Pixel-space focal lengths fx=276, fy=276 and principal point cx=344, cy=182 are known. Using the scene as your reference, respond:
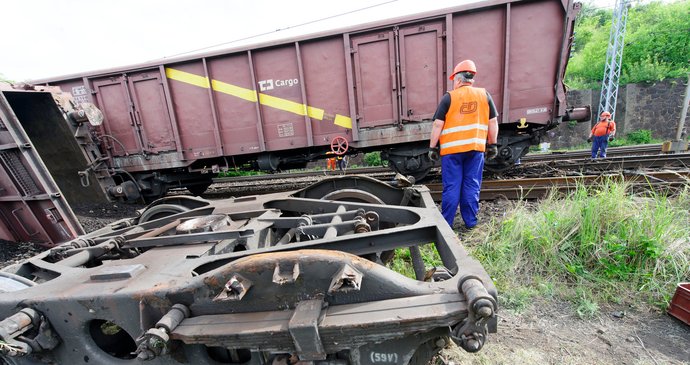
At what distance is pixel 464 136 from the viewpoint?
10.8 ft

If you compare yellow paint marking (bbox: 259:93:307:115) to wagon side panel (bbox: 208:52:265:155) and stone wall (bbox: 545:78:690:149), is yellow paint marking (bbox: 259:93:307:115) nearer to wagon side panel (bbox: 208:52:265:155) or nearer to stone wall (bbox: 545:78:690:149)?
wagon side panel (bbox: 208:52:265:155)

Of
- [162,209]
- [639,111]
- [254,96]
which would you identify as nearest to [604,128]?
[254,96]

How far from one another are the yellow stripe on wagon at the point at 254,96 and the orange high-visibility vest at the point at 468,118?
2.71 metres

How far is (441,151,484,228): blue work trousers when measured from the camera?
3.40 metres

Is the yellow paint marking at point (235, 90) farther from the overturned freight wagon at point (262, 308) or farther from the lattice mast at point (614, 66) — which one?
the lattice mast at point (614, 66)

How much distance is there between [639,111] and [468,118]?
2013 cm

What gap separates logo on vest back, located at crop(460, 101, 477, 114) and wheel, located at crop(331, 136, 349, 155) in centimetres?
282

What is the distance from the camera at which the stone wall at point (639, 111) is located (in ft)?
49.9

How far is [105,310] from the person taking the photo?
1.27 meters

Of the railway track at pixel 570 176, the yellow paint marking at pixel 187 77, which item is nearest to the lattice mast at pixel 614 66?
the railway track at pixel 570 176

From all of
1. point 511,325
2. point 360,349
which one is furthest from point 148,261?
point 511,325

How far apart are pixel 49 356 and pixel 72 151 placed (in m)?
5.97

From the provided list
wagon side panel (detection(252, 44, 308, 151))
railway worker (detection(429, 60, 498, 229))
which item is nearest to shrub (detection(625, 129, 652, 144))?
railway worker (detection(429, 60, 498, 229))

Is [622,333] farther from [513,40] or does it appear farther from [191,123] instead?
[191,123]
